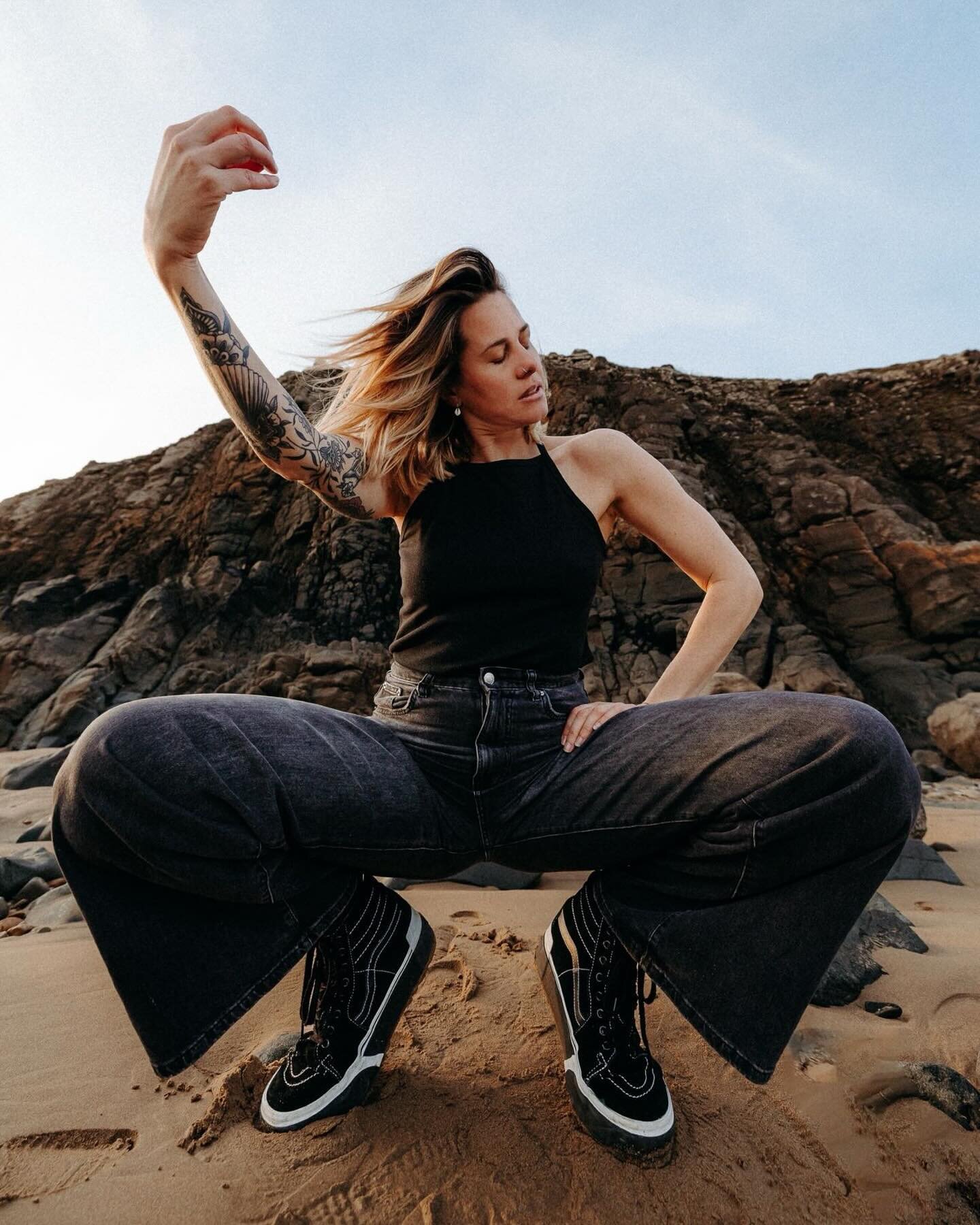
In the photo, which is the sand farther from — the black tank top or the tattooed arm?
the tattooed arm

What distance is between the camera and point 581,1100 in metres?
1.64

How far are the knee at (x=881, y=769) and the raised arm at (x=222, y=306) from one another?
1.50 m

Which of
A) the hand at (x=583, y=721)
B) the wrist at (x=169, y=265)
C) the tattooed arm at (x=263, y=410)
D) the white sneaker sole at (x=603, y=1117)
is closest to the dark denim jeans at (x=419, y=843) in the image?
the hand at (x=583, y=721)

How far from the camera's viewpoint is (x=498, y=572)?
2072 millimetres

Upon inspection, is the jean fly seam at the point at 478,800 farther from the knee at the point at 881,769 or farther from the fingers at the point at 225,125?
the fingers at the point at 225,125

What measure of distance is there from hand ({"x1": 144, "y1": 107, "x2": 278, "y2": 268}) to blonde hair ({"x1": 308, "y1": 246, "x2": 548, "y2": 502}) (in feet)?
2.27

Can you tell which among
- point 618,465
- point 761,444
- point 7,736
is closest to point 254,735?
point 618,465

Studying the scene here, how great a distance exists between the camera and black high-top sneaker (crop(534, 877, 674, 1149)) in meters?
1.59

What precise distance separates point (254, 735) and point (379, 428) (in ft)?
3.85

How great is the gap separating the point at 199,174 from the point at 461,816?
65.1 inches

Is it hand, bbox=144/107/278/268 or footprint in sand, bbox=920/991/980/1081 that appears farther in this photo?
footprint in sand, bbox=920/991/980/1081

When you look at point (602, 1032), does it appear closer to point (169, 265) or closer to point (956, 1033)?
point (956, 1033)

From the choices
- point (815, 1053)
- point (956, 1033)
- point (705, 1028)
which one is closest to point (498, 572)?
point (705, 1028)

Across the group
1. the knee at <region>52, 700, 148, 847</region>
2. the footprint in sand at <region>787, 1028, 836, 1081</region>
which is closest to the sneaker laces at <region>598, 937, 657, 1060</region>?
the footprint in sand at <region>787, 1028, 836, 1081</region>
